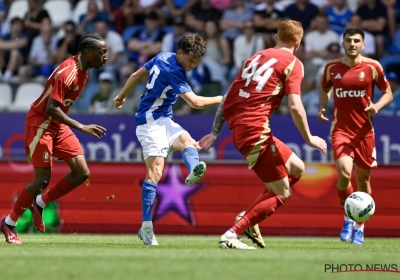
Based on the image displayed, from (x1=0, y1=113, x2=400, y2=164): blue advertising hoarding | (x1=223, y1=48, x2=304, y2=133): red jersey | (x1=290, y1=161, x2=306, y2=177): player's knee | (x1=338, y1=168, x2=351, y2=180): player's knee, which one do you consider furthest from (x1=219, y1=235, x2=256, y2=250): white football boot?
(x1=0, y1=113, x2=400, y2=164): blue advertising hoarding

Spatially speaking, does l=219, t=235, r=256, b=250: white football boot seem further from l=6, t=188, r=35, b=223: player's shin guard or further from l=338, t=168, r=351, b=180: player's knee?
l=338, t=168, r=351, b=180: player's knee

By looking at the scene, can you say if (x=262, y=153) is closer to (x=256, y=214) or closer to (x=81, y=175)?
(x=256, y=214)

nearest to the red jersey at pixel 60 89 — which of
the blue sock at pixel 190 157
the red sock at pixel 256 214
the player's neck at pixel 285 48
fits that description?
the blue sock at pixel 190 157

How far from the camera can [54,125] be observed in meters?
10.0

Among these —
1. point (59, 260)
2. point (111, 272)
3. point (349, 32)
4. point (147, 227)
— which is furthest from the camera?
point (349, 32)

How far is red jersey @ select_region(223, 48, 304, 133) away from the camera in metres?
8.43

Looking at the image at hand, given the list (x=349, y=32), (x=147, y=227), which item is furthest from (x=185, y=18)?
(x=147, y=227)

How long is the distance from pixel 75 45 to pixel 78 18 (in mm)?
1064

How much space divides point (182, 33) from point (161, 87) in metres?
8.01

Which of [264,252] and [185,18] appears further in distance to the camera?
[185,18]

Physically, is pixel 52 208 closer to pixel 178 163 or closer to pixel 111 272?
pixel 178 163

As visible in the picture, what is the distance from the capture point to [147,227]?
9.55 m

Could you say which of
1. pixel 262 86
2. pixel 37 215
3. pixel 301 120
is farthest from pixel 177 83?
pixel 37 215

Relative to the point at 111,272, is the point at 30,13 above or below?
above
